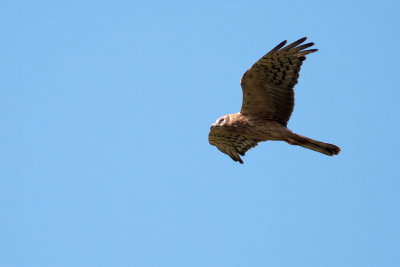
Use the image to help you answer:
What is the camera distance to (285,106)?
40.0 feet

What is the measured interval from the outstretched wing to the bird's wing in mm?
724

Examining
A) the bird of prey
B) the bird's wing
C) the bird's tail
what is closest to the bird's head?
the bird of prey

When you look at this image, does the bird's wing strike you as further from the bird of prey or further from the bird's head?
the bird's head

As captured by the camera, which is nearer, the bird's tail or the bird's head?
the bird's tail

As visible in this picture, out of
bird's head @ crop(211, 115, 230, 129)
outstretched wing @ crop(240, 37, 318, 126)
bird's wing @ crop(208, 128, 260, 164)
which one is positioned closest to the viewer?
outstretched wing @ crop(240, 37, 318, 126)

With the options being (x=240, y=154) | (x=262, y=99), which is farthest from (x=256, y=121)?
(x=240, y=154)

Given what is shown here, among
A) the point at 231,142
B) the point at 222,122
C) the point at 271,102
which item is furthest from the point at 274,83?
the point at 231,142

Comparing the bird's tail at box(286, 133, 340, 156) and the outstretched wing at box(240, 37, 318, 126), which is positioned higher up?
the outstretched wing at box(240, 37, 318, 126)

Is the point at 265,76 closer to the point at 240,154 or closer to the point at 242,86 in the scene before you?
the point at 242,86

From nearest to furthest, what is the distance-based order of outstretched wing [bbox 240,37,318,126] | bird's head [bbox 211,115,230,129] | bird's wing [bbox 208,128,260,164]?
outstretched wing [bbox 240,37,318,126], bird's head [bbox 211,115,230,129], bird's wing [bbox 208,128,260,164]

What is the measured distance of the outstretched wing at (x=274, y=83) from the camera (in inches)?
457

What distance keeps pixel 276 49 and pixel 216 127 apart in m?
2.09

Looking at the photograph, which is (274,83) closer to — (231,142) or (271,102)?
(271,102)

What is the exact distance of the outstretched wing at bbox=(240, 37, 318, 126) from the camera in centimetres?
1162
